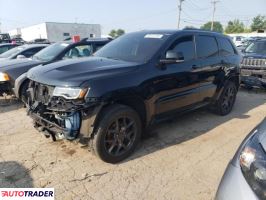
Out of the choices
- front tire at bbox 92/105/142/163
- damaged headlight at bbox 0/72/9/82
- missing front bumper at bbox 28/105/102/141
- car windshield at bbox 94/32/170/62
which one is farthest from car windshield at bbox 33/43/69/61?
front tire at bbox 92/105/142/163

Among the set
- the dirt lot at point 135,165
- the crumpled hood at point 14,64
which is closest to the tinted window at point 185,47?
the dirt lot at point 135,165

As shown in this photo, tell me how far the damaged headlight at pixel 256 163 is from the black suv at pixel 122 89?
1915 mm

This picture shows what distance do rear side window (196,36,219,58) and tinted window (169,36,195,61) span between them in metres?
0.20

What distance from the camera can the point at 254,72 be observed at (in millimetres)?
8656

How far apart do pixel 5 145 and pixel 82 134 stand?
175cm

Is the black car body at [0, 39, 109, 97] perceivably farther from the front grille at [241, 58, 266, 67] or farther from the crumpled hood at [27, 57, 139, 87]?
the front grille at [241, 58, 266, 67]

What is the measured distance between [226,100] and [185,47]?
78.7 inches

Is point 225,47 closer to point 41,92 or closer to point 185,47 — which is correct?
point 185,47

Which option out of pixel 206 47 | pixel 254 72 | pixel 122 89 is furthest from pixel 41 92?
pixel 254 72

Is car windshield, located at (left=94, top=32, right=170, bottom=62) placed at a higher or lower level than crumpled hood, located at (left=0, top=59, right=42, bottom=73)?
higher

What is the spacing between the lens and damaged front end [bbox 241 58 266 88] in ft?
28.0

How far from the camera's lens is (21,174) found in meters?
3.59

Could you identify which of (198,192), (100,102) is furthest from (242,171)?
(100,102)

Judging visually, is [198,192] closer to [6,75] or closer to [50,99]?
[50,99]
